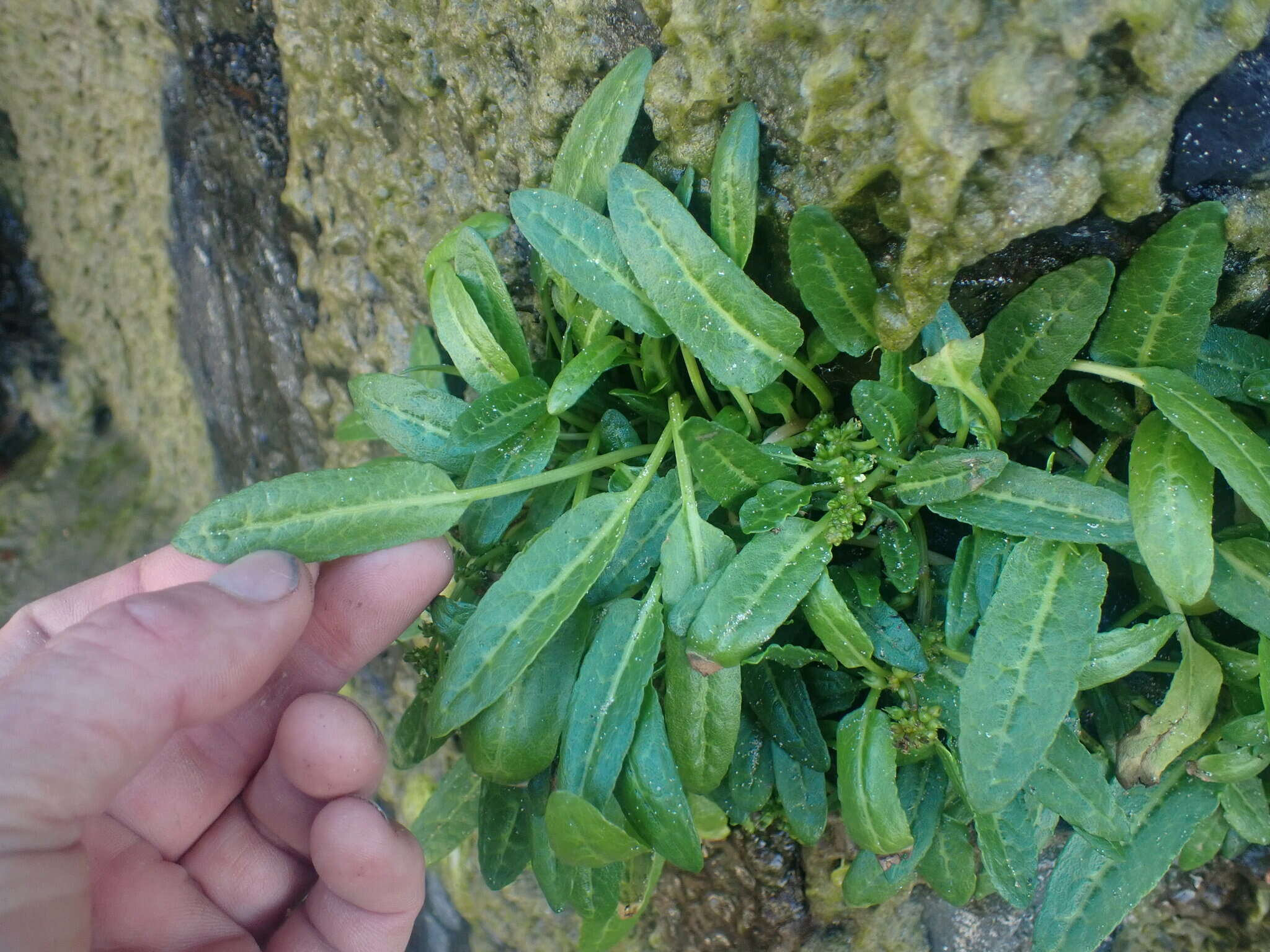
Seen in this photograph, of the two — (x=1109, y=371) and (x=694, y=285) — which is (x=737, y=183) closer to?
(x=694, y=285)

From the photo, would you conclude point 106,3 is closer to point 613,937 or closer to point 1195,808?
point 613,937

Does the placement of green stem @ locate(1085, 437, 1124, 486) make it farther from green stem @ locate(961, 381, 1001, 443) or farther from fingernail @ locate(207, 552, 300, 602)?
fingernail @ locate(207, 552, 300, 602)

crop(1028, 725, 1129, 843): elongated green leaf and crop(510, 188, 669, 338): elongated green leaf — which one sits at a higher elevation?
crop(510, 188, 669, 338): elongated green leaf

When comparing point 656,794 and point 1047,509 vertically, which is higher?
point 1047,509

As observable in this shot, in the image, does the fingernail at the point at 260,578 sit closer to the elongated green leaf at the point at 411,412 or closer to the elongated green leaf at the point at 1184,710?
the elongated green leaf at the point at 411,412

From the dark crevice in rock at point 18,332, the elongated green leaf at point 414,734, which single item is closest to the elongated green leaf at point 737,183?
the elongated green leaf at point 414,734

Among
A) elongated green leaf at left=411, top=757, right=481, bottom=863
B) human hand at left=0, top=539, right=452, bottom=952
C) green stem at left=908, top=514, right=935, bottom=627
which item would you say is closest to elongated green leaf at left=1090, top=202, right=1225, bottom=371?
green stem at left=908, top=514, right=935, bottom=627

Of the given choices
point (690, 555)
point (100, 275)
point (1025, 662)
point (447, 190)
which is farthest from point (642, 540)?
point (100, 275)
